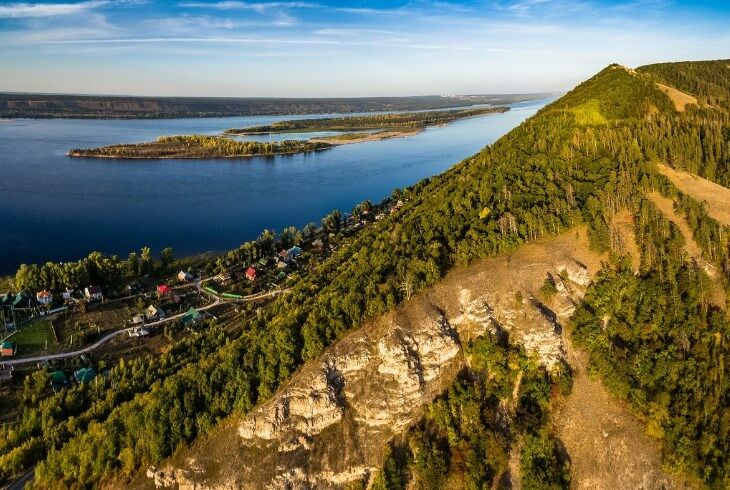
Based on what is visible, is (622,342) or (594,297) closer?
(622,342)

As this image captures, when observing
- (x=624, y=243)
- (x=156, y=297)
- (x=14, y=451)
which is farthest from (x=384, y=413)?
(x=156, y=297)

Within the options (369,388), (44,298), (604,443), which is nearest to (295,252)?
(44,298)

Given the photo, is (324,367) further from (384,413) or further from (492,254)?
(492,254)

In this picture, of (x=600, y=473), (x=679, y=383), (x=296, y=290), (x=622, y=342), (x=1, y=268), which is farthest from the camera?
(x=1, y=268)

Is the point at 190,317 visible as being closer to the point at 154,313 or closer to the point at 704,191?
the point at 154,313

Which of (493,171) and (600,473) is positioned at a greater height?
(493,171)

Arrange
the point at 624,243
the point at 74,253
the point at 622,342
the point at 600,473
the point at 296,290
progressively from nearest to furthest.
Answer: the point at 600,473, the point at 622,342, the point at 624,243, the point at 296,290, the point at 74,253
